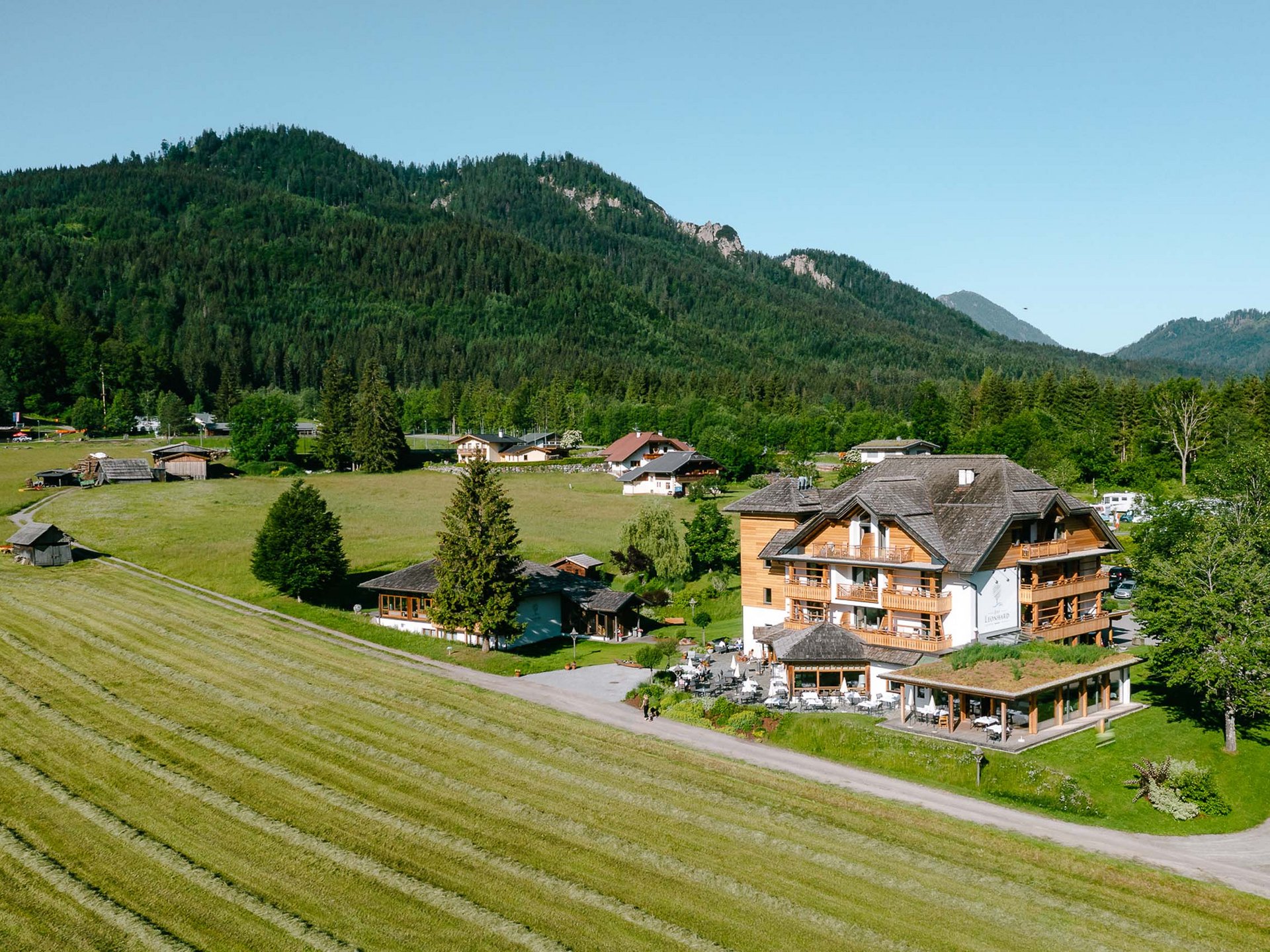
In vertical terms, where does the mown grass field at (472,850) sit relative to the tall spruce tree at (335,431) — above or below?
below

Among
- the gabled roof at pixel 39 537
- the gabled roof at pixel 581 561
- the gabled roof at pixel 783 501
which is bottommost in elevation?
the gabled roof at pixel 581 561

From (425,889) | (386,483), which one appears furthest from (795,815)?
(386,483)

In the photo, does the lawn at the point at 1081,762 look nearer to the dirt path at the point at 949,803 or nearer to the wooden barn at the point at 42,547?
the dirt path at the point at 949,803

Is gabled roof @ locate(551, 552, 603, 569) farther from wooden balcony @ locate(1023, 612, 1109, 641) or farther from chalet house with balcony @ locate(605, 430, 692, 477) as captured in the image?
chalet house with balcony @ locate(605, 430, 692, 477)

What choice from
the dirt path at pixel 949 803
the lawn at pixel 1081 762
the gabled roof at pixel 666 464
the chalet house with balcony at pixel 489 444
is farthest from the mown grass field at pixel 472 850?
the chalet house with balcony at pixel 489 444

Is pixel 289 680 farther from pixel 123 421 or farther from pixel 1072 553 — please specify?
pixel 123 421

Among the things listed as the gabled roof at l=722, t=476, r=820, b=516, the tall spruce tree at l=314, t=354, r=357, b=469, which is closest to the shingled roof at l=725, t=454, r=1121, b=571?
the gabled roof at l=722, t=476, r=820, b=516

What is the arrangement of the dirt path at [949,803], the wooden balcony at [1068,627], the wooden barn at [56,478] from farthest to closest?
the wooden barn at [56,478] → the wooden balcony at [1068,627] → the dirt path at [949,803]
